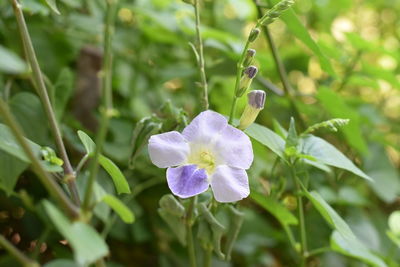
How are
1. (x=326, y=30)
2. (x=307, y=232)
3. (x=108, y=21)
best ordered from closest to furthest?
(x=108, y=21) → (x=307, y=232) → (x=326, y=30)

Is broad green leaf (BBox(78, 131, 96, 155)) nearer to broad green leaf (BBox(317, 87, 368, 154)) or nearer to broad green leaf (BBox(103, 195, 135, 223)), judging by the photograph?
broad green leaf (BBox(103, 195, 135, 223))

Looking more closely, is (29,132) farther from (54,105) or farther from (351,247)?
(351,247)

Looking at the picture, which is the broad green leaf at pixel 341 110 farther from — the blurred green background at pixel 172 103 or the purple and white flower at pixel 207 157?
the purple and white flower at pixel 207 157

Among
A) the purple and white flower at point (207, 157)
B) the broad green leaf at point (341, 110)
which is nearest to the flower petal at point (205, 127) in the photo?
the purple and white flower at point (207, 157)

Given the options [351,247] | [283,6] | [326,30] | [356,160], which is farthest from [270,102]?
[283,6]

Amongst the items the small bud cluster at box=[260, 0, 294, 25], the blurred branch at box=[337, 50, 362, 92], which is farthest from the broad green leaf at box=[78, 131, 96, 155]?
the blurred branch at box=[337, 50, 362, 92]

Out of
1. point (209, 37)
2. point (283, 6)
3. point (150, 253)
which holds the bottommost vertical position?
point (150, 253)

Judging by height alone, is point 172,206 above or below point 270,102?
above

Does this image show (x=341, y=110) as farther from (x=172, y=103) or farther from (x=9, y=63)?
(x=9, y=63)

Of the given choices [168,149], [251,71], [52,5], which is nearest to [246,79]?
[251,71]
